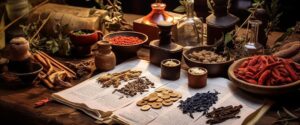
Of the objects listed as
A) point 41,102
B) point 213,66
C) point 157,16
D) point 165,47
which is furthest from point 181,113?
point 157,16

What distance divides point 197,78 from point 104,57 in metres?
0.48

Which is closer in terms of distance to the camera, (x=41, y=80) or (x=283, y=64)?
(x=283, y=64)

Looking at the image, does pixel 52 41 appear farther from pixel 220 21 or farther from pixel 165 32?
pixel 220 21

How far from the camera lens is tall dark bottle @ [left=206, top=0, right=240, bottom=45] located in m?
2.05

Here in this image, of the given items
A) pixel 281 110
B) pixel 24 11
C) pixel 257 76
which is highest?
pixel 24 11

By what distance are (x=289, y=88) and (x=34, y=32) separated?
1.45 metres

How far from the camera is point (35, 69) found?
A: 1.91 metres

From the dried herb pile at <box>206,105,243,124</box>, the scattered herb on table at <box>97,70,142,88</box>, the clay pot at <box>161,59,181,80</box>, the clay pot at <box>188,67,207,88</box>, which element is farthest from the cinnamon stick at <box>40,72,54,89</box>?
the dried herb pile at <box>206,105,243,124</box>

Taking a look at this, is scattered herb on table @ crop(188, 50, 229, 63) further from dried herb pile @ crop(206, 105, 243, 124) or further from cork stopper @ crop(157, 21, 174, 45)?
dried herb pile @ crop(206, 105, 243, 124)

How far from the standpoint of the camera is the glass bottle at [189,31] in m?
2.20

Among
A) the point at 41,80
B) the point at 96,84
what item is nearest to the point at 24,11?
the point at 41,80

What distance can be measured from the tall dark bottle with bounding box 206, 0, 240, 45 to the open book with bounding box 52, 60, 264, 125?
29 cm

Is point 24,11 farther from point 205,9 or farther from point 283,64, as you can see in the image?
point 283,64

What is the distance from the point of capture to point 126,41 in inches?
83.8
